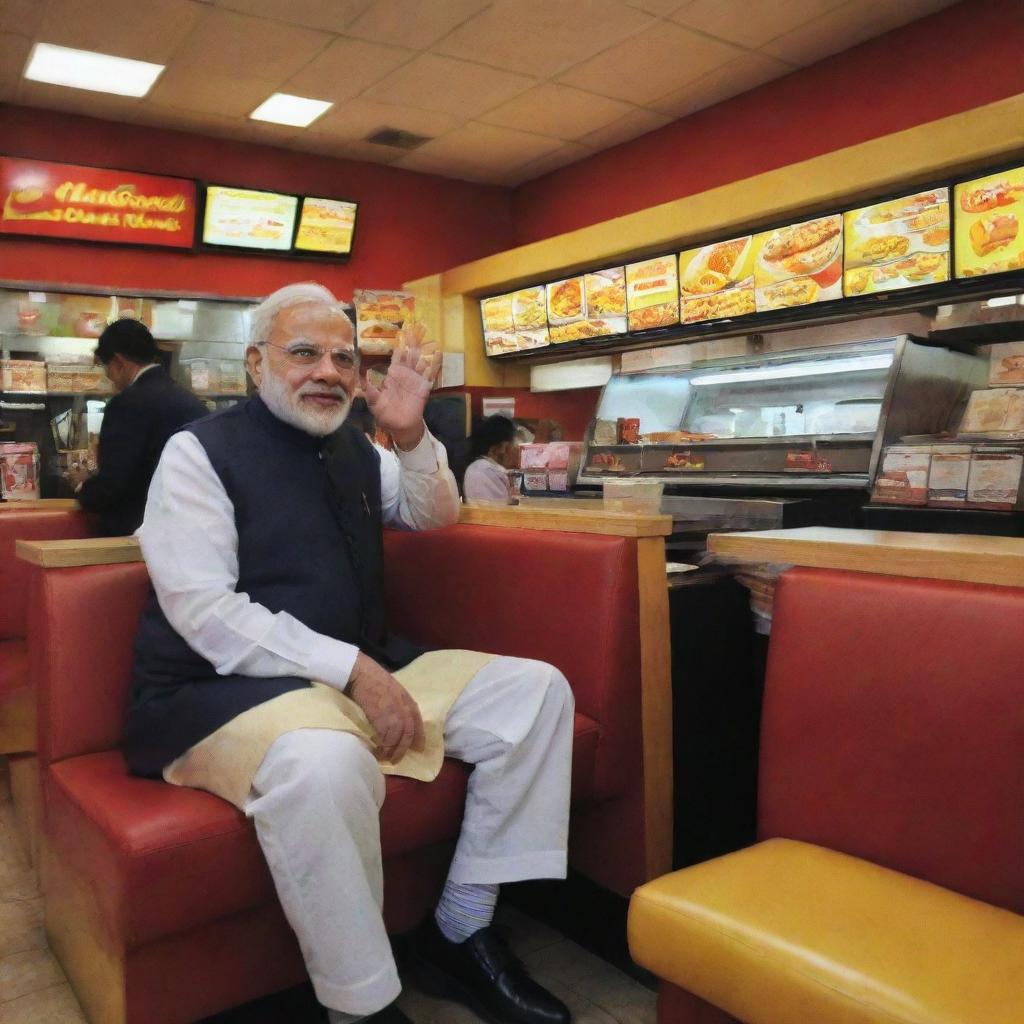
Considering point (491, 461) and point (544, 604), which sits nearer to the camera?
point (544, 604)

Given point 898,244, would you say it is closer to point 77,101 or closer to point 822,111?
point 822,111

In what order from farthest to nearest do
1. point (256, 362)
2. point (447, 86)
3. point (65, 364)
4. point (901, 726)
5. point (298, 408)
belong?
point (65, 364), point (447, 86), point (256, 362), point (298, 408), point (901, 726)

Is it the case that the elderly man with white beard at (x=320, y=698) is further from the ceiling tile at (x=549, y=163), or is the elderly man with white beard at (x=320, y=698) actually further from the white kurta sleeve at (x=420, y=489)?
the ceiling tile at (x=549, y=163)

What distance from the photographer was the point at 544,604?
2189 mm

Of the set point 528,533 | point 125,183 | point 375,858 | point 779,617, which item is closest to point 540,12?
point 125,183

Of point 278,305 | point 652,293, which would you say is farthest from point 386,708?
point 652,293

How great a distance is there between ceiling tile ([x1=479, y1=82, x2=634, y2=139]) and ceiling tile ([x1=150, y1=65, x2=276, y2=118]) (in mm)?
1415

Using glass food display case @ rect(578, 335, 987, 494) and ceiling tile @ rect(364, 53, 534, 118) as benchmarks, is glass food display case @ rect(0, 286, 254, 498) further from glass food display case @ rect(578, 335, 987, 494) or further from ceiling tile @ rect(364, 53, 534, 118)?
glass food display case @ rect(578, 335, 987, 494)

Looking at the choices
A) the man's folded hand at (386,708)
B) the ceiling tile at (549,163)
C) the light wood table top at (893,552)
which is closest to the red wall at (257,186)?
the ceiling tile at (549,163)

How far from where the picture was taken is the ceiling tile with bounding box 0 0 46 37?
433cm

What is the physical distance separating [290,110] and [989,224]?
414cm

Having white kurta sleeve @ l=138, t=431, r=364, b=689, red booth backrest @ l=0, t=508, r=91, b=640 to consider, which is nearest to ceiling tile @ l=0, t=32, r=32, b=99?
red booth backrest @ l=0, t=508, r=91, b=640

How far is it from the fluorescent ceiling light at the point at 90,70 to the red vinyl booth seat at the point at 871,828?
494 centimetres

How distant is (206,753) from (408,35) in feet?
13.7
